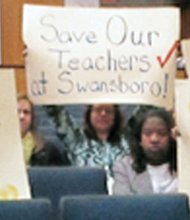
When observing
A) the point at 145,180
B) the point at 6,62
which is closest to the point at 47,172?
the point at 145,180

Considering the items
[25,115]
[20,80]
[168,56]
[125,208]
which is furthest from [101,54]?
[20,80]

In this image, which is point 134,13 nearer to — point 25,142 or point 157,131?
point 157,131

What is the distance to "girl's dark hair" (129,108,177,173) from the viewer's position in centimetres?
276

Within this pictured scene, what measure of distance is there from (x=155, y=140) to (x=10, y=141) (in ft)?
3.59

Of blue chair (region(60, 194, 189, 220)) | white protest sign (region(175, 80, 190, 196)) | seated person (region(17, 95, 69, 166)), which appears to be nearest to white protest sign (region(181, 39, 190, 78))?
white protest sign (region(175, 80, 190, 196))

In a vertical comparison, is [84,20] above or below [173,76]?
above

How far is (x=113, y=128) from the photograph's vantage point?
118 inches

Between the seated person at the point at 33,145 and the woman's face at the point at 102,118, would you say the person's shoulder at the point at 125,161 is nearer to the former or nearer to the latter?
the woman's face at the point at 102,118

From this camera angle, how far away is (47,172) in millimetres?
2514

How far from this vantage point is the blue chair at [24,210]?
181 centimetres

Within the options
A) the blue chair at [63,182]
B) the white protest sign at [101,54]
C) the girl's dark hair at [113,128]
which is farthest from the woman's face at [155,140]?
the white protest sign at [101,54]

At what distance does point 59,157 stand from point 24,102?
11.8 inches

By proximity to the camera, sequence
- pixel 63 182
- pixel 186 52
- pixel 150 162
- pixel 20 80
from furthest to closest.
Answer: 1. pixel 20 80
2. pixel 150 162
3. pixel 63 182
4. pixel 186 52

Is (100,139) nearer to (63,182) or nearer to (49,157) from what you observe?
(49,157)
